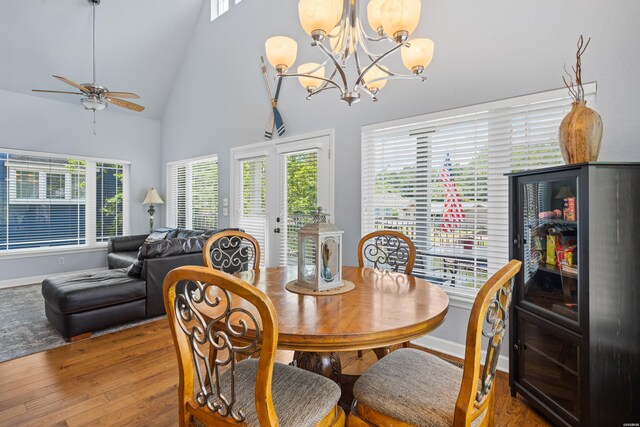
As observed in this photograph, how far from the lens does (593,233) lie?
1.57 meters

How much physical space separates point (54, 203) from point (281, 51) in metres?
5.50

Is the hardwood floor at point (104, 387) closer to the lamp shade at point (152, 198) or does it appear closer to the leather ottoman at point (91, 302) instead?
the leather ottoman at point (91, 302)

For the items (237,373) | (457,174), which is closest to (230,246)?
(237,373)

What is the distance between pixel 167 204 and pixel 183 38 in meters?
3.00

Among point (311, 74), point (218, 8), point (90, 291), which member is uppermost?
point (218, 8)

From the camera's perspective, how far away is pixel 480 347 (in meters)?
0.98

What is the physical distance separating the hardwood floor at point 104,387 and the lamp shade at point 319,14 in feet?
7.43

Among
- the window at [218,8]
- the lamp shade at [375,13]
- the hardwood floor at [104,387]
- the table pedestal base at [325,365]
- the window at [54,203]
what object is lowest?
the hardwood floor at [104,387]

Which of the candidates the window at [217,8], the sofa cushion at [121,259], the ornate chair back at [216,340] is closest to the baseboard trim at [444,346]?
the ornate chair back at [216,340]

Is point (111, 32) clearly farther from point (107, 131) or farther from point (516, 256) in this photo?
point (516, 256)

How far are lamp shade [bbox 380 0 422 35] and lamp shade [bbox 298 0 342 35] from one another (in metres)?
0.23

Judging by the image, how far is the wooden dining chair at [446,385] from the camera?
3.28 ft

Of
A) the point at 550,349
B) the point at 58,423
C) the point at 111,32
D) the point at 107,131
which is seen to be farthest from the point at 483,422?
the point at 107,131

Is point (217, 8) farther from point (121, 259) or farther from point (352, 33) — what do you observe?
point (352, 33)
